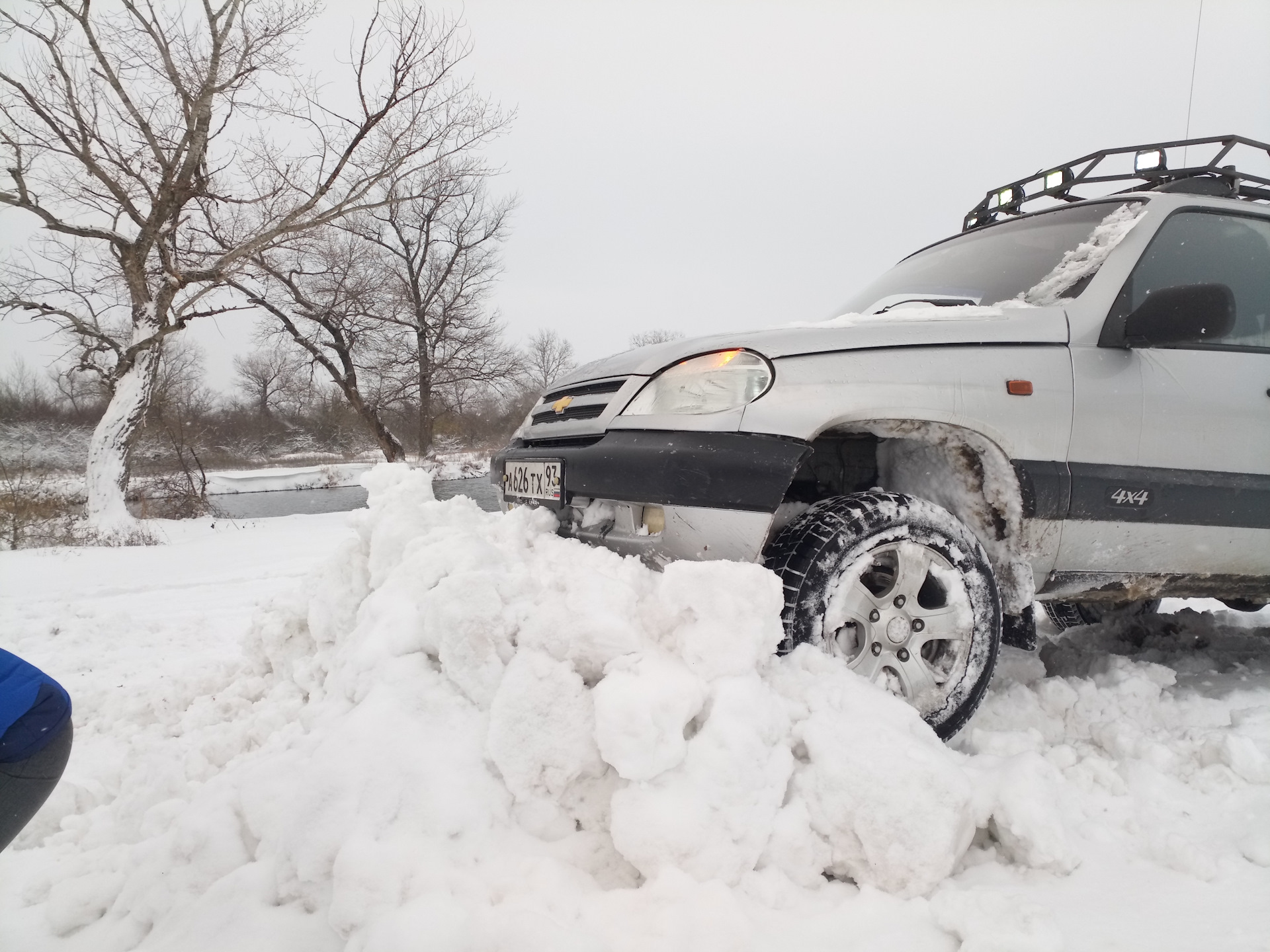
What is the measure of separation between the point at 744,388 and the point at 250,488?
23.4 meters

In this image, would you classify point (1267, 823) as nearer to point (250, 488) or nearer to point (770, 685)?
→ point (770, 685)

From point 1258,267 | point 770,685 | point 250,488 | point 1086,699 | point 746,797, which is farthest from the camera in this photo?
point 250,488

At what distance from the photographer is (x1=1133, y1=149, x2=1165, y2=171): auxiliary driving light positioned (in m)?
2.96

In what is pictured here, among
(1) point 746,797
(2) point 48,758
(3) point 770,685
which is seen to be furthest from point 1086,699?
(2) point 48,758

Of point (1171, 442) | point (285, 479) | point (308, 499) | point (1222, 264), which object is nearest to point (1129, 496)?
point (1171, 442)

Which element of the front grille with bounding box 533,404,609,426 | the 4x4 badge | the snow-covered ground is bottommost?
the snow-covered ground

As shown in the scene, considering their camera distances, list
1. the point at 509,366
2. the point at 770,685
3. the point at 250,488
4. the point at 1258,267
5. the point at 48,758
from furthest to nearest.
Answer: the point at 250,488
the point at 509,366
the point at 1258,267
the point at 770,685
the point at 48,758

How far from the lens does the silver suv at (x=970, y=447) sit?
1.87 meters

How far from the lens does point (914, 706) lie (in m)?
1.89

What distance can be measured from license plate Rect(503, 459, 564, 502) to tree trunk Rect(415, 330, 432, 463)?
627 inches

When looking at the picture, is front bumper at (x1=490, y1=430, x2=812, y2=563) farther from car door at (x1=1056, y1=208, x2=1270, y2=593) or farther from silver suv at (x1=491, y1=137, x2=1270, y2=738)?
car door at (x1=1056, y1=208, x2=1270, y2=593)

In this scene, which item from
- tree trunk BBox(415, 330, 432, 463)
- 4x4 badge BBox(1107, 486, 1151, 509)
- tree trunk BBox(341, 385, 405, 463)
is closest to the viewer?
4x4 badge BBox(1107, 486, 1151, 509)

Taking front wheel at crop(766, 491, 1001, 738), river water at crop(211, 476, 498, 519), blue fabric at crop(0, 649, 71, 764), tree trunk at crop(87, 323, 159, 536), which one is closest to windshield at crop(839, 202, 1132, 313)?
front wheel at crop(766, 491, 1001, 738)

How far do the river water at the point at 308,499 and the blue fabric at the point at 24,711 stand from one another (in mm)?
8362
